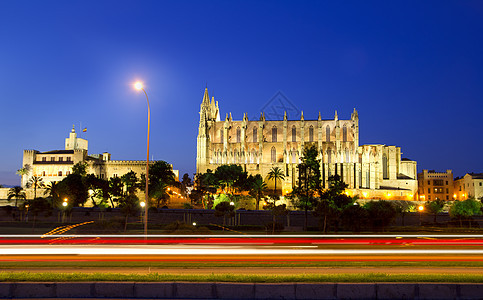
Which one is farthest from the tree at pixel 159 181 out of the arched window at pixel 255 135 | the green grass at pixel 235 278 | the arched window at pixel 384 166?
the green grass at pixel 235 278

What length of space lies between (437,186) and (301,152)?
103 feet

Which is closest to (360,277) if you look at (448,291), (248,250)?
(448,291)

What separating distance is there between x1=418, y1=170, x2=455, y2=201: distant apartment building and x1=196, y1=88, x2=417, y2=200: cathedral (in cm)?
542

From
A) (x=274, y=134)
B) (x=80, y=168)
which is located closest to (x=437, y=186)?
(x=274, y=134)

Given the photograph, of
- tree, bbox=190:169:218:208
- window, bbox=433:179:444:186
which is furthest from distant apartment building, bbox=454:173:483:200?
tree, bbox=190:169:218:208

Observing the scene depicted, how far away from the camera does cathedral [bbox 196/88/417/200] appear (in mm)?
87812

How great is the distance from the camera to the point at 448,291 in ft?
34.7

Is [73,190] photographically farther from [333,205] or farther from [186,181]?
[333,205]

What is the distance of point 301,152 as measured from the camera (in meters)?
93.2

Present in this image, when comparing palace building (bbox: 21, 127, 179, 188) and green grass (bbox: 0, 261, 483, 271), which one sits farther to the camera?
palace building (bbox: 21, 127, 179, 188)

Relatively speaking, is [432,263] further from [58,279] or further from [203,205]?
[203,205]

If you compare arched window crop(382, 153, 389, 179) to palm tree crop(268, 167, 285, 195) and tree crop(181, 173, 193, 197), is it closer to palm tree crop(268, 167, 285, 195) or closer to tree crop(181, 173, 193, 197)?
palm tree crop(268, 167, 285, 195)

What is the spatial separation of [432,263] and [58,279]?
1184cm

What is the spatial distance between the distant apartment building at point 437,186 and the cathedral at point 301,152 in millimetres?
5423
